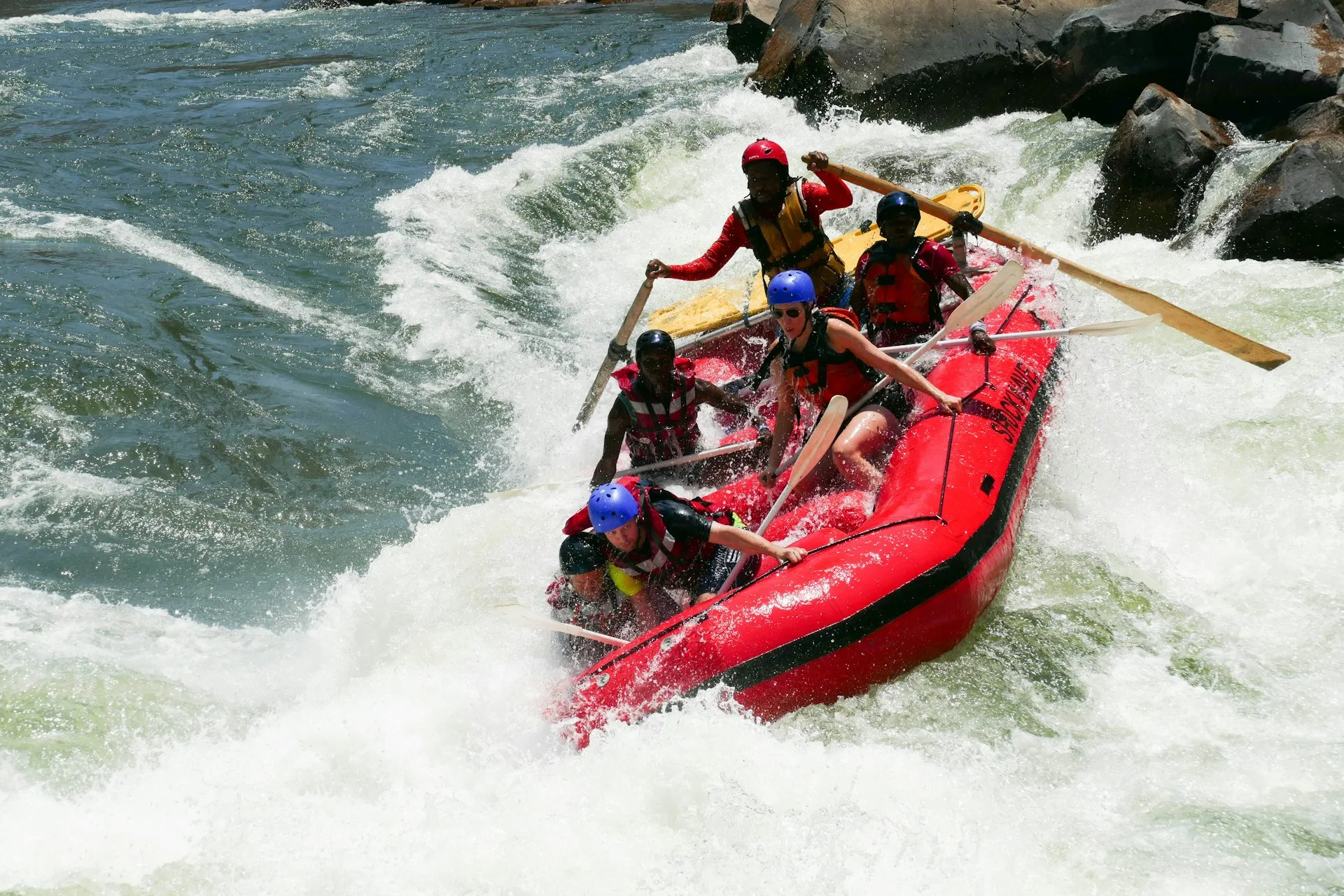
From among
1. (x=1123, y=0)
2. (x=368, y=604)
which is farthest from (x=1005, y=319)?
(x=1123, y=0)

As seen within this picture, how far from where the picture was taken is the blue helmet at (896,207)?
18.1 ft

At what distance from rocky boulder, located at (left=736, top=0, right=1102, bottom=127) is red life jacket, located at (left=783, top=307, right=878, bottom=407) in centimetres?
722

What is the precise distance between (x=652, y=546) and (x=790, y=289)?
1255 mm

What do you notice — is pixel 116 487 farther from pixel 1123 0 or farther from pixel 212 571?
pixel 1123 0

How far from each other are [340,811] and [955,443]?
2800 millimetres

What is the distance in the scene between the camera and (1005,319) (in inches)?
233

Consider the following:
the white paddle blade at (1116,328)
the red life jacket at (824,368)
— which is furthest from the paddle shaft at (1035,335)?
the red life jacket at (824,368)

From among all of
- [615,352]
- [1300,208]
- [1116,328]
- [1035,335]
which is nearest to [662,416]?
[615,352]

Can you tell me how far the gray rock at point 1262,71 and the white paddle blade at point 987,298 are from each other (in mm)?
5294

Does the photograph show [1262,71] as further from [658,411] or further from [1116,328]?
[658,411]

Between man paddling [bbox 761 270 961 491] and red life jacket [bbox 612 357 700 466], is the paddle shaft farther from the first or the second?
red life jacket [bbox 612 357 700 466]

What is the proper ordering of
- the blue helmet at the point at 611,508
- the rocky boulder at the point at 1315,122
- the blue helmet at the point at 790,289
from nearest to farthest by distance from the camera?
the blue helmet at the point at 611,508 → the blue helmet at the point at 790,289 → the rocky boulder at the point at 1315,122

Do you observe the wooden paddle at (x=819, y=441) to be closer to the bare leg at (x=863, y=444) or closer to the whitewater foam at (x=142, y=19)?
the bare leg at (x=863, y=444)

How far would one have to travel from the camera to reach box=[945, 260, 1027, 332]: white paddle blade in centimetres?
525
